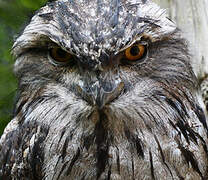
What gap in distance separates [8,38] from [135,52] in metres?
1.38

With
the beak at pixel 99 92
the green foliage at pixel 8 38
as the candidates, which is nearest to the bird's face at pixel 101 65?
the beak at pixel 99 92

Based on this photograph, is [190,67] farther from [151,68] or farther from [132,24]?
[132,24]

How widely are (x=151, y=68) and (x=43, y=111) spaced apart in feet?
1.87

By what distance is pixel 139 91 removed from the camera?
7.70ft

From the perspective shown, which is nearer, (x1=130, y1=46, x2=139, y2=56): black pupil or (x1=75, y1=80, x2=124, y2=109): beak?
(x1=75, y1=80, x2=124, y2=109): beak

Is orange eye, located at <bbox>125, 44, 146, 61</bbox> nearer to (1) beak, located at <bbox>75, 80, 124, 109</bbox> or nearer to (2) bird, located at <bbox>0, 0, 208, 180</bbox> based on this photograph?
(2) bird, located at <bbox>0, 0, 208, 180</bbox>

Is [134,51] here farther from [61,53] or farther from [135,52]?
[61,53]

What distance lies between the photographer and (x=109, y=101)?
7.27 feet

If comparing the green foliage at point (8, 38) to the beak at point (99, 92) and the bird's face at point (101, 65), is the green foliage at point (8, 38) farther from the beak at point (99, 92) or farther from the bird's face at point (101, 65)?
the beak at point (99, 92)

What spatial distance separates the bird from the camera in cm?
224

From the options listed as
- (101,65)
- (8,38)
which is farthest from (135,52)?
(8,38)

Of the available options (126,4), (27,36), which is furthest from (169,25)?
(27,36)

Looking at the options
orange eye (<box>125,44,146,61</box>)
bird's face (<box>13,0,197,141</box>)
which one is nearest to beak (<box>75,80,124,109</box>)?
bird's face (<box>13,0,197,141</box>)

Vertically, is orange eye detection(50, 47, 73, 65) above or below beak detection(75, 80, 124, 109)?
above
